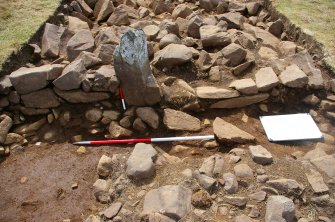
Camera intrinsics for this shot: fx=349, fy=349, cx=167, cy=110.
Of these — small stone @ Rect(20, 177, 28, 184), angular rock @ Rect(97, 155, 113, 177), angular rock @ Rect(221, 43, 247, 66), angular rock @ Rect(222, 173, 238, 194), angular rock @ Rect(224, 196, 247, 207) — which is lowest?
small stone @ Rect(20, 177, 28, 184)

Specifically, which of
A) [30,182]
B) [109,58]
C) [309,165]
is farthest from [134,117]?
[309,165]

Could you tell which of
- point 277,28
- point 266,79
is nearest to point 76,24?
point 266,79

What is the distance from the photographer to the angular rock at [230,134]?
3.99m

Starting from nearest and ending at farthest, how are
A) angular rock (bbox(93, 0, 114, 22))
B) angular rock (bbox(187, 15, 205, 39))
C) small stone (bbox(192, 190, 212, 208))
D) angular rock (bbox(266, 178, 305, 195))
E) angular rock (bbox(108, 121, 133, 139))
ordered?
small stone (bbox(192, 190, 212, 208)), angular rock (bbox(266, 178, 305, 195)), angular rock (bbox(108, 121, 133, 139)), angular rock (bbox(187, 15, 205, 39)), angular rock (bbox(93, 0, 114, 22))

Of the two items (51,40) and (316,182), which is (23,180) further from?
(316,182)

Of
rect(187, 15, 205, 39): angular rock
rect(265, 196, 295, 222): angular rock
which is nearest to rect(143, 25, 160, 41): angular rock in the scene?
rect(187, 15, 205, 39): angular rock

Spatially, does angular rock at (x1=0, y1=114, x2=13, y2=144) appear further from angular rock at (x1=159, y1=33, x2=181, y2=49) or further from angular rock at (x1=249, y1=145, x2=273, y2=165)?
angular rock at (x1=249, y1=145, x2=273, y2=165)

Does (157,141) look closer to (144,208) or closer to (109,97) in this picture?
(109,97)

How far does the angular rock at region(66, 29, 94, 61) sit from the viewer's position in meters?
4.78

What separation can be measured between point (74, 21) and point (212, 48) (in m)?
2.32

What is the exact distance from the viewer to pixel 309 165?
3.55 m

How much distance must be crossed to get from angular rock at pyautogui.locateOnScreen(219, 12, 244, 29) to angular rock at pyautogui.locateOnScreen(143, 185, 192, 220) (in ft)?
11.4

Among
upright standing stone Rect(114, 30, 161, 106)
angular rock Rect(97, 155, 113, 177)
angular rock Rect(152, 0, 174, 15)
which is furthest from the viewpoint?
angular rock Rect(152, 0, 174, 15)

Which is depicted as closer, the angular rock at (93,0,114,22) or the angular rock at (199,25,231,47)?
the angular rock at (199,25,231,47)
